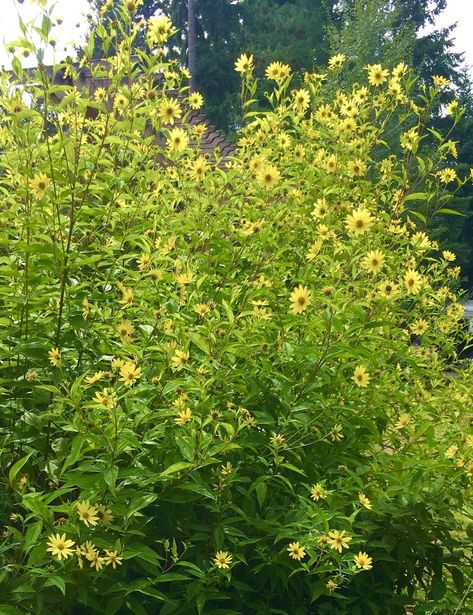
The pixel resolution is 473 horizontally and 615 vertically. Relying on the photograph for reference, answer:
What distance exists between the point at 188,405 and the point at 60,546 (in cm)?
51

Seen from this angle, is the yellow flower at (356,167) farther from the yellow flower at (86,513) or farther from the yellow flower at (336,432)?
the yellow flower at (86,513)

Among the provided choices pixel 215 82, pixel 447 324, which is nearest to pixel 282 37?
pixel 215 82

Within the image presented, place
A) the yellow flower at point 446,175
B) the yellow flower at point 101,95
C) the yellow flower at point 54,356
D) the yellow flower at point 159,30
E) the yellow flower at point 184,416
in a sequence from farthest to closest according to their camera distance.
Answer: the yellow flower at point 446,175 < the yellow flower at point 101,95 < the yellow flower at point 159,30 < the yellow flower at point 54,356 < the yellow flower at point 184,416

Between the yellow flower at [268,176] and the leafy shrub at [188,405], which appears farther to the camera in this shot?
the yellow flower at [268,176]

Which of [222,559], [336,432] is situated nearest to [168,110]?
[336,432]

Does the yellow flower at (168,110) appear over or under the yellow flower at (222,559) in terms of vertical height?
over

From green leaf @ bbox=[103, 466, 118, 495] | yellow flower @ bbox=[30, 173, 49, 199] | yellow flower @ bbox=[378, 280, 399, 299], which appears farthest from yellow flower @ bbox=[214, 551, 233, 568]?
yellow flower @ bbox=[30, 173, 49, 199]

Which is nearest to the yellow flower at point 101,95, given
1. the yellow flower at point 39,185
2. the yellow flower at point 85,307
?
the yellow flower at point 39,185

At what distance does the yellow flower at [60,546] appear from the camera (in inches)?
75.3

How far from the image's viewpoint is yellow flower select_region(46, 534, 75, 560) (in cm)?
191

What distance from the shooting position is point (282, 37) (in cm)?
2686

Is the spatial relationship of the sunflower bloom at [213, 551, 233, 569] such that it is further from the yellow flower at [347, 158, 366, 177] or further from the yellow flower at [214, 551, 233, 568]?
the yellow flower at [347, 158, 366, 177]

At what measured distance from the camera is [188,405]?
2.19 m

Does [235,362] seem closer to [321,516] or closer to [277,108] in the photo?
[321,516]
